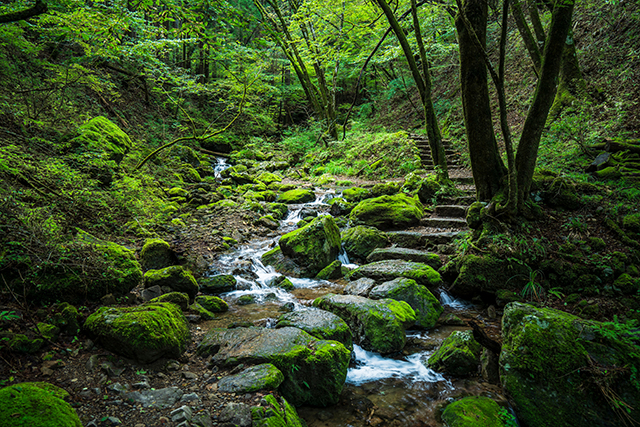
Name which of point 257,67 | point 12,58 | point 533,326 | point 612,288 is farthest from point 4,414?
point 12,58

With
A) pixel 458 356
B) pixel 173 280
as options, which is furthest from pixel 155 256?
pixel 458 356

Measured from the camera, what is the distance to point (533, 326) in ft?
10.5

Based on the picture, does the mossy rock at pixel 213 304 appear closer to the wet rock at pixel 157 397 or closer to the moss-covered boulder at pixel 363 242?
the wet rock at pixel 157 397

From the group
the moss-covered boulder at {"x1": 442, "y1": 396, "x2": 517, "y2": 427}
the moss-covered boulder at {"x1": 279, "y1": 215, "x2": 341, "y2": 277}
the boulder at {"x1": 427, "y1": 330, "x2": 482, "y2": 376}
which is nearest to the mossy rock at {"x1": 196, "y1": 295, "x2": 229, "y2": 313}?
the moss-covered boulder at {"x1": 279, "y1": 215, "x2": 341, "y2": 277}

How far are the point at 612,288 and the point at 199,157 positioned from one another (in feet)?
53.1

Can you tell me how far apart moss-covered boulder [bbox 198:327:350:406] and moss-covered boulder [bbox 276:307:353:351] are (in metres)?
0.27

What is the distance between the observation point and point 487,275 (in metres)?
5.22

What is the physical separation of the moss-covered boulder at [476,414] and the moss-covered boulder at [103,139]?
8916 mm

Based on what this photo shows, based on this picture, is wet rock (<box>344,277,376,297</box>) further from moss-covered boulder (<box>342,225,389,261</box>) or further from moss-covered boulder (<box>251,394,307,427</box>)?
moss-covered boulder (<box>251,394,307,427</box>)

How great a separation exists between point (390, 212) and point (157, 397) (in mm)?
6722

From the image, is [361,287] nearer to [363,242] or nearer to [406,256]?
[406,256]

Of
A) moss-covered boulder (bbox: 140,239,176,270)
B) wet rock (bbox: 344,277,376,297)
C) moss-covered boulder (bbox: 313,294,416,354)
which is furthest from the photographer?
moss-covered boulder (bbox: 140,239,176,270)

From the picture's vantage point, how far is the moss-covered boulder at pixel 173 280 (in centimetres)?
493

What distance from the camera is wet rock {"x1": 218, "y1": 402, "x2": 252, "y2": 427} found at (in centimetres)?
230
